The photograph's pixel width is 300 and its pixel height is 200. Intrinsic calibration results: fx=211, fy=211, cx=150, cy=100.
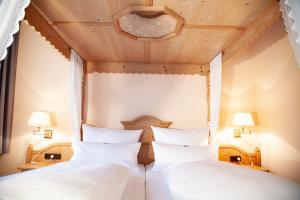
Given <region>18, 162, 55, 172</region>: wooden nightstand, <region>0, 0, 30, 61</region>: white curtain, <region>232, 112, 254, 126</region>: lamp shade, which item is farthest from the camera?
<region>232, 112, 254, 126</region>: lamp shade

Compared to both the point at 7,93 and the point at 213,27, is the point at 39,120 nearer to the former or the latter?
the point at 7,93

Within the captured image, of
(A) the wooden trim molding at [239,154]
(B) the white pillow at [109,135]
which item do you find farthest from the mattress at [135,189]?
(A) the wooden trim molding at [239,154]

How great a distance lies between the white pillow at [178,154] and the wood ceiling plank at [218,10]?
134 cm

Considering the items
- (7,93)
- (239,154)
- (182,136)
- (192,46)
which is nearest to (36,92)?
(7,93)

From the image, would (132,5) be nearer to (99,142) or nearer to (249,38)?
(249,38)

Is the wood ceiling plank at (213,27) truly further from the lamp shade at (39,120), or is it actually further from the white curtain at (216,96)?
the lamp shade at (39,120)

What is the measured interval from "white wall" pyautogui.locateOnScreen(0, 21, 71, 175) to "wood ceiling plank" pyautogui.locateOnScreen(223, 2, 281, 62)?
2.24m

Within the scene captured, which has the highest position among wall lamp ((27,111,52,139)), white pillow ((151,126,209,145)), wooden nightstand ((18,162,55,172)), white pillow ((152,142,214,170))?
wall lamp ((27,111,52,139))

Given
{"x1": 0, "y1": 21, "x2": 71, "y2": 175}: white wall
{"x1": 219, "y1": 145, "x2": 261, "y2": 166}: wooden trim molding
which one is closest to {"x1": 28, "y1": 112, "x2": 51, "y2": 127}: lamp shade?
{"x1": 0, "y1": 21, "x2": 71, "y2": 175}: white wall

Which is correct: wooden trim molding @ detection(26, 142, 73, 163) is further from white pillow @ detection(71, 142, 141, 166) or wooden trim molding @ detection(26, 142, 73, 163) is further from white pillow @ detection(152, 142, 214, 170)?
white pillow @ detection(152, 142, 214, 170)

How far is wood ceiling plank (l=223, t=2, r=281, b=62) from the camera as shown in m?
1.63

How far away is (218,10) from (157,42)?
81cm

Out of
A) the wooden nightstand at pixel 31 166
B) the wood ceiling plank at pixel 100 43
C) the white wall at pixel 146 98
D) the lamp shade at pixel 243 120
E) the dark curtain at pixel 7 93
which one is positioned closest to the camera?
the wood ceiling plank at pixel 100 43

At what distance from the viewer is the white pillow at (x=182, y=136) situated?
8.59 ft
